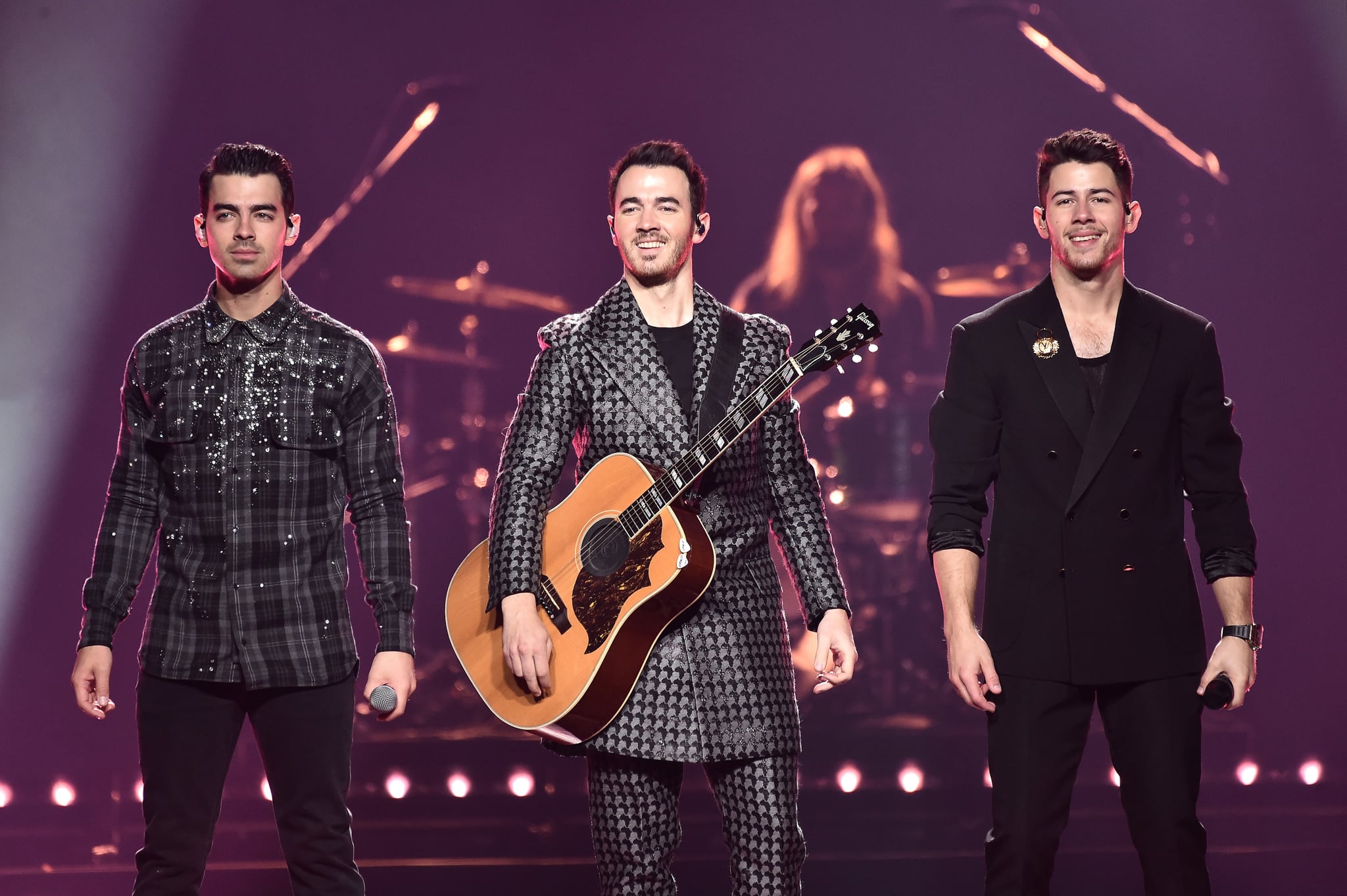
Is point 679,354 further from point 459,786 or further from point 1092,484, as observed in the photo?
point 459,786

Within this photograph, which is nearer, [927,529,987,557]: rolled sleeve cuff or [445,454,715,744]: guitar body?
[445,454,715,744]: guitar body

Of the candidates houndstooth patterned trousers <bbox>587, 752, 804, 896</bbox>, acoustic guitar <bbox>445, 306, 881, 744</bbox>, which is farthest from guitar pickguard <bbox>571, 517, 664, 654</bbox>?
houndstooth patterned trousers <bbox>587, 752, 804, 896</bbox>

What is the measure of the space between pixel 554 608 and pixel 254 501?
0.77 m

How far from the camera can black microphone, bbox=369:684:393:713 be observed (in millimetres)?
2898

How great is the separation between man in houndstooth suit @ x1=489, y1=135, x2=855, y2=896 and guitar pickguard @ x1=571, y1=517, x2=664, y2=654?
0.11m

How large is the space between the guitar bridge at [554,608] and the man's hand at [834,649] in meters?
0.59

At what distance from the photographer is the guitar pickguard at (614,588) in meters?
2.83

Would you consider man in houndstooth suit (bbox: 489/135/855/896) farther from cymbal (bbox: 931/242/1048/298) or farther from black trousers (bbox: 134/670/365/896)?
cymbal (bbox: 931/242/1048/298)

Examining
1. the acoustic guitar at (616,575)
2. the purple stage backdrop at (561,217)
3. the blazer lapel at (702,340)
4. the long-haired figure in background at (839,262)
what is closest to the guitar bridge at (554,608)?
the acoustic guitar at (616,575)

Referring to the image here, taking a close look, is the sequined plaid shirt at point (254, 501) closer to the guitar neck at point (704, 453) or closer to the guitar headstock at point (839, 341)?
the guitar neck at point (704, 453)

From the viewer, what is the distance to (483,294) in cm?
A: 508

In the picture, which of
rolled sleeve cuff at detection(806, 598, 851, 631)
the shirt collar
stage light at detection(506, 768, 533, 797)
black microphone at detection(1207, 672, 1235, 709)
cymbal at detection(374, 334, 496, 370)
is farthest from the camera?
cymbal at detection(374, 334, 496, 370)

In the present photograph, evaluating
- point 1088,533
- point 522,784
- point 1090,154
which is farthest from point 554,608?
point 522,784

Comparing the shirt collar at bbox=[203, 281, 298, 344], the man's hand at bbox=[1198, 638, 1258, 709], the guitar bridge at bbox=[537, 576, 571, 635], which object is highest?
the shirt collar at bbox=[203, 281, 298, 344]
